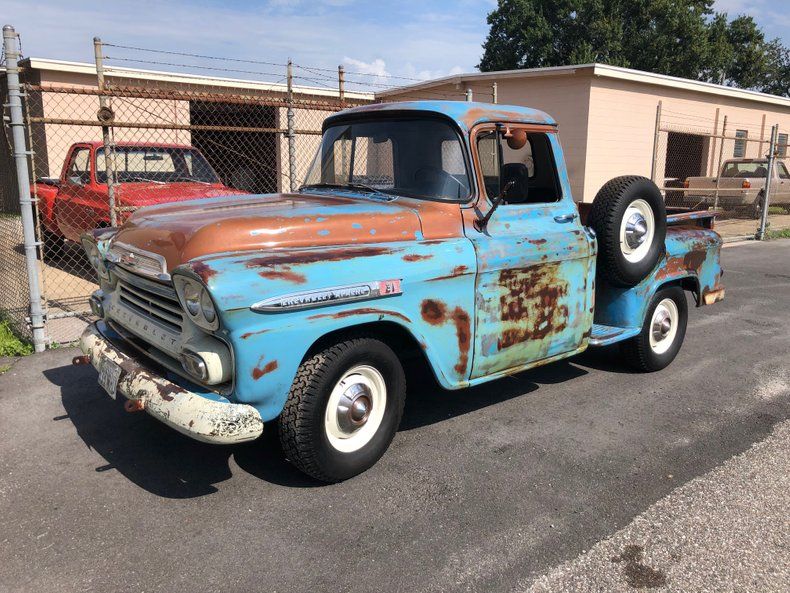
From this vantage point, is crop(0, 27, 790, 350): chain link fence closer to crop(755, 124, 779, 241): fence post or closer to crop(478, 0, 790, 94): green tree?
crop(755, 124, 779, 241): fence post

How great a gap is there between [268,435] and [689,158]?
2100 centimetres

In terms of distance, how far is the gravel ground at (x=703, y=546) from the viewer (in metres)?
2.72

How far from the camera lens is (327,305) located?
10.2 feet

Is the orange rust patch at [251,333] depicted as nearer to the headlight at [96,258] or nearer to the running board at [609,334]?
the headlight at [96,258]

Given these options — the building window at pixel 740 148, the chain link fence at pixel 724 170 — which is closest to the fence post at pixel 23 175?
the chain link fence at pixel 724 170

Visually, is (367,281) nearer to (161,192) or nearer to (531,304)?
(531,304)

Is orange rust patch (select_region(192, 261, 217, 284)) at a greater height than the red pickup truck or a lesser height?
lesser

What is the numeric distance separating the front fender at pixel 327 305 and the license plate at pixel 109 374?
869mm

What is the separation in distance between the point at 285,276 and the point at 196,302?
1.40 feet

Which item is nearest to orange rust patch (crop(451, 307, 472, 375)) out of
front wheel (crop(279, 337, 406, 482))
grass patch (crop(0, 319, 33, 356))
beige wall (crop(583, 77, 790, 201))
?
front wheel (crop(279, 337, 406, 482))

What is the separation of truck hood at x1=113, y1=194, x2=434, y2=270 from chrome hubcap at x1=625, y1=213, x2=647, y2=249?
60.6 inches

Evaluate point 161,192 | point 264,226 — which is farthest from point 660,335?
point 161,192

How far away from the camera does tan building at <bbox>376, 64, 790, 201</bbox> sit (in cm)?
1545

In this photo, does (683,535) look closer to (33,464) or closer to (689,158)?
(33,464)
